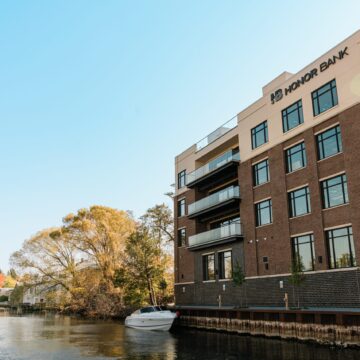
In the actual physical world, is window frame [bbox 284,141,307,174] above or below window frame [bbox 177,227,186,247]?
above

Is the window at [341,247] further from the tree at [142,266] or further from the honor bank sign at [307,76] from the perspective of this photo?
the tree at [142,266]

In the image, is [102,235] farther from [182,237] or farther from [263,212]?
[263,212]

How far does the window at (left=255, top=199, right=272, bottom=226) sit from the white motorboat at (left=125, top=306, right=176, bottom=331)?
10.4 metres

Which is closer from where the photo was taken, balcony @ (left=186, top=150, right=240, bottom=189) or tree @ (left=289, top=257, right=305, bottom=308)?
tree @ (left=289, top=257, right=305, bottom=308)

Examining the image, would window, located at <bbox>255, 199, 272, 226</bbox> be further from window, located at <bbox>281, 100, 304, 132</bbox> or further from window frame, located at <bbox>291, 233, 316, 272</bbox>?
window, located at <bbox>281, 100, 304, 132</bbox>

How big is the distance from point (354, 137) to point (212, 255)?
17.7 metres

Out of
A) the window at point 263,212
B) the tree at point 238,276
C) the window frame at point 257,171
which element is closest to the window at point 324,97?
the window frame at point 257,171

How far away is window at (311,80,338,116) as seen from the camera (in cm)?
2637

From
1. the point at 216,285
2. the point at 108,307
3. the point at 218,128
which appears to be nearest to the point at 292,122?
the point at 218,128

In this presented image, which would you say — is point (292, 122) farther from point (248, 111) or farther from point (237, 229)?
point (237, 229)

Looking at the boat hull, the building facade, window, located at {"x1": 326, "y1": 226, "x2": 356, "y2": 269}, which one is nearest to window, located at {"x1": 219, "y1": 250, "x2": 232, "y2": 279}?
the building facade

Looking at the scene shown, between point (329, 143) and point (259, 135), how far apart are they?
7.45 metres

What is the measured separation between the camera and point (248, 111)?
113 ft

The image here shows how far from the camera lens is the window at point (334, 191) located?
24938 mm
